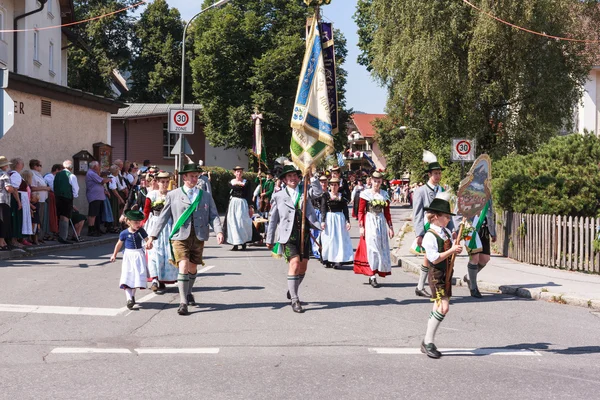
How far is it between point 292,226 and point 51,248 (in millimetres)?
8360

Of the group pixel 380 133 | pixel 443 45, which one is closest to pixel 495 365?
pixel 443 45

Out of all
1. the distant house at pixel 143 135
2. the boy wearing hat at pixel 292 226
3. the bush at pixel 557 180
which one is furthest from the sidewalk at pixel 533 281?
the distant house at pixel 143 135

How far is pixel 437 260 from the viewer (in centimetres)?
682

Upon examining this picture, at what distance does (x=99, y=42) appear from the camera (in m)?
58.3

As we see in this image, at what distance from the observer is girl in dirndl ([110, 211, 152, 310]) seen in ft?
30.1

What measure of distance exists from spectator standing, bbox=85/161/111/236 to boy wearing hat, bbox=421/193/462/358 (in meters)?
13.7

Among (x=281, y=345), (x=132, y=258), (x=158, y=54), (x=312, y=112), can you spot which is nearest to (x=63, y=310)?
(x=132, y=258)

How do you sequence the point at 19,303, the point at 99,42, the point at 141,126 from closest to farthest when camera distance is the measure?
the point at 19,303 < the point at 141,126 < the point at 99,42

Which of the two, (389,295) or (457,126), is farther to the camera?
(457,126)

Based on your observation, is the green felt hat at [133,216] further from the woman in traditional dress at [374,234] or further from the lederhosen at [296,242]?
the woman in traditional dress at [374,234]

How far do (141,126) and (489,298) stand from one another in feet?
143

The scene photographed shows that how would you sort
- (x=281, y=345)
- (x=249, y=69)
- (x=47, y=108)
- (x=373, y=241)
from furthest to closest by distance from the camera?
(x=249, y=69) < (x=47, y=108) < (x=373, y=241) < (x=281, y=345)

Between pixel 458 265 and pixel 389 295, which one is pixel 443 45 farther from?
pixel 389 295

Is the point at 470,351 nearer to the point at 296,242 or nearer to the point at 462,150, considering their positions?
the point at 296,242
